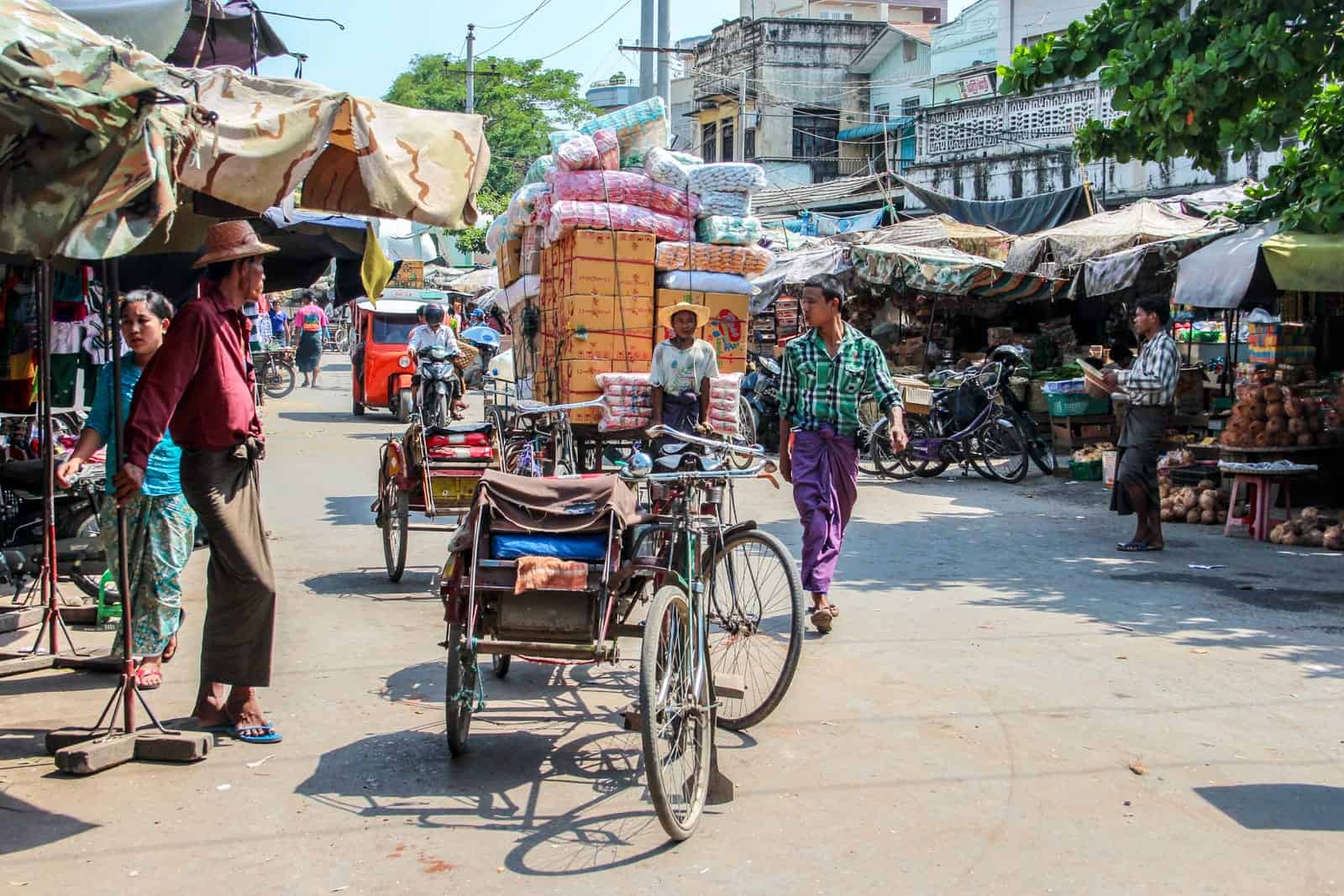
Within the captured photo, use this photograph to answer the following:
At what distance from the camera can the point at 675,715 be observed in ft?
14.5

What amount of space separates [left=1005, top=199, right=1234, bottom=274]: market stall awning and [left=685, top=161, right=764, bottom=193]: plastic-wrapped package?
21.9ft

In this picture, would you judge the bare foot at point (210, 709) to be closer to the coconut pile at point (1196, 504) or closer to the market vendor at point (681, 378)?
the market vendor at point (681, 378)

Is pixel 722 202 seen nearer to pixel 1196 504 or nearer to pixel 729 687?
pixel 1196 504

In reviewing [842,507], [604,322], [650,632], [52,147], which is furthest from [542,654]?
[604,322]

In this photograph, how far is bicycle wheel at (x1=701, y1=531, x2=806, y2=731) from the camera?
18.1 feet

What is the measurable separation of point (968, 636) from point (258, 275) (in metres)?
4.26

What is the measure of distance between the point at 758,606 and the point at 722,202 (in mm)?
7003

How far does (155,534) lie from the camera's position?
595cm

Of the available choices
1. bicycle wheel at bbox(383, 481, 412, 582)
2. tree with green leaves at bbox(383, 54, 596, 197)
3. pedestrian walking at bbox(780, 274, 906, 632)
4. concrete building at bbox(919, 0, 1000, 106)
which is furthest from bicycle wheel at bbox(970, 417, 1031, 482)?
tree with green leaves at bbox(383, 54, 596, 197)

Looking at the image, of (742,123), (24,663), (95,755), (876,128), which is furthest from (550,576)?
(742,123)

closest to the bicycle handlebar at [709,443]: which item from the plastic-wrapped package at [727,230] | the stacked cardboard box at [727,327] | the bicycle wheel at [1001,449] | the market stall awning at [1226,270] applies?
the stacked cardboard box at [727,327]

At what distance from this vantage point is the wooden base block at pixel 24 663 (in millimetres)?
6387

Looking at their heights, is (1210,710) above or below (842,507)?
below

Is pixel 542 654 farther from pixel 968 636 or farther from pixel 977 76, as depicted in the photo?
pixel 977 76
